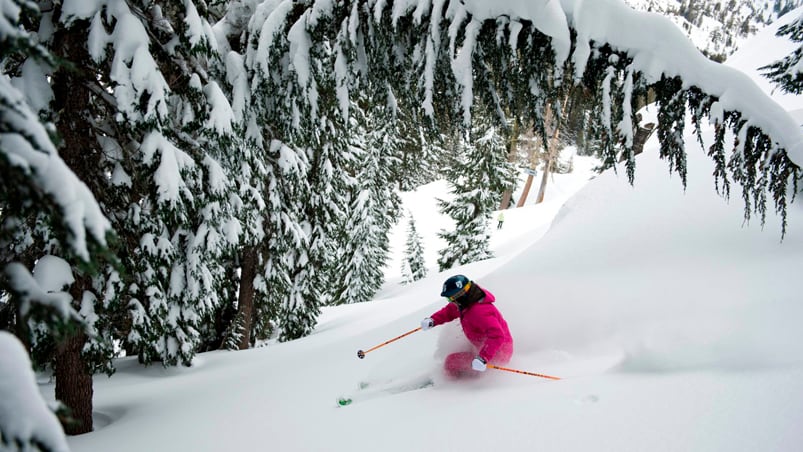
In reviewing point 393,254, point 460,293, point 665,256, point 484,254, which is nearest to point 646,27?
point 665,256

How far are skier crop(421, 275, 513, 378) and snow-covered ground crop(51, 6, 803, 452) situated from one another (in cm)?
20

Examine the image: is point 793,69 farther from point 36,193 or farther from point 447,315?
point 36,193

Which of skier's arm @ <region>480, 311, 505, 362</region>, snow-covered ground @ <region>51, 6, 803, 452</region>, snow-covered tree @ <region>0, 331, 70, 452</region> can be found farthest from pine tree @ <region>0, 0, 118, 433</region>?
skier's arm @ <region>480, 311, 505, 362</region>

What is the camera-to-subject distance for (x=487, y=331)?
177 inches

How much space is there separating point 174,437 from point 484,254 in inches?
808

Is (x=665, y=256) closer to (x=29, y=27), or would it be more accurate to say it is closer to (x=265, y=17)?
(x=265, y=17)

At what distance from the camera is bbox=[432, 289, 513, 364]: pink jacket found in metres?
4.34

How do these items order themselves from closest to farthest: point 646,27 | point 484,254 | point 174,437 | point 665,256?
point 646,27
point 174,437
point 665,256
point 484,254

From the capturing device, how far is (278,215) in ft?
34.8

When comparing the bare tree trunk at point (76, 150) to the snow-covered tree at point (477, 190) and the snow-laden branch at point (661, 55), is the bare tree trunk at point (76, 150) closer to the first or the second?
the snow-laden branch at point (661, 55)

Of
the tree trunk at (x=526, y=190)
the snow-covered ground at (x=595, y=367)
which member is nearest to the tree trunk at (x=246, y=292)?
the snow-covered ground at (x=595, y=367)

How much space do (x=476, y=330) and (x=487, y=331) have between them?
0.17 meters

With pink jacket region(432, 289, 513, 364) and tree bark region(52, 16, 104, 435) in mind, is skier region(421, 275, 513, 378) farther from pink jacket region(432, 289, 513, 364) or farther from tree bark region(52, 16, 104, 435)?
tree bark region(52, 16, 104, 435)

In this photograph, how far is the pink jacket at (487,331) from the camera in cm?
434
